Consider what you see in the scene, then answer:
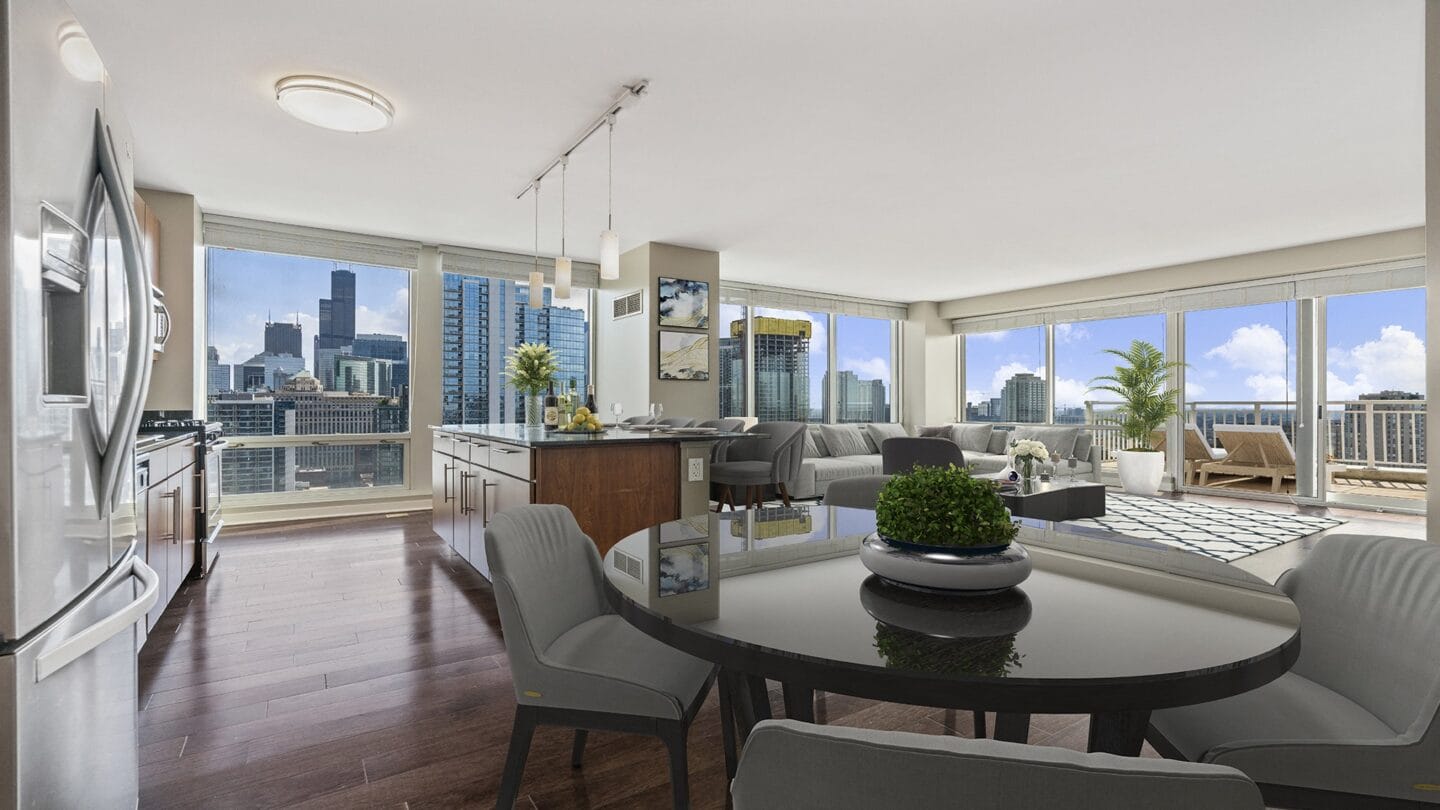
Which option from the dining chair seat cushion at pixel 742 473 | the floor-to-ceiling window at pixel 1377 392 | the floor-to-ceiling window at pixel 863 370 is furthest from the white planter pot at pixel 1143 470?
the dining chair seat cushion at pixel 742 473

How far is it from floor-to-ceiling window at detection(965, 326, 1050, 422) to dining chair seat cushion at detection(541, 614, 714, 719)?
336 inches

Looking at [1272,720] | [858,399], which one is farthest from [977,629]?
[858,399]

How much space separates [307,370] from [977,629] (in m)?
6.45

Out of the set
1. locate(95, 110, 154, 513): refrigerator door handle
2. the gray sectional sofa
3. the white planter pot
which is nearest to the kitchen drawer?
locate(95, 110, 154, 513): refrigerator door handle

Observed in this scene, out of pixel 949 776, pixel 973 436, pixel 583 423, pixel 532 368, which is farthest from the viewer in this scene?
pixel 973 436

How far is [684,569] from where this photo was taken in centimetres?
135

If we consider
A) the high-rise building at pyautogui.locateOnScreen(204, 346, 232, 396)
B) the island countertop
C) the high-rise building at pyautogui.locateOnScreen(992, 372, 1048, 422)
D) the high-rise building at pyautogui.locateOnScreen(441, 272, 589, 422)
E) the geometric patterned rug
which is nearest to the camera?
the island countertop

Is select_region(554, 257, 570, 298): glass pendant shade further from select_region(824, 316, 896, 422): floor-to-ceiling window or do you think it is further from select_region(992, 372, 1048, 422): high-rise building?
select_region(992, 372, 1048, 422): high-rise building

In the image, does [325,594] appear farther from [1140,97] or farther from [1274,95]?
[1274,95]

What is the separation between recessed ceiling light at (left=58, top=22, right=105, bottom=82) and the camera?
1.14 meters

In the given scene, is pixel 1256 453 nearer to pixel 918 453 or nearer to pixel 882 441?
pixel 882 441

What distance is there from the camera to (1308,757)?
104 centimetres

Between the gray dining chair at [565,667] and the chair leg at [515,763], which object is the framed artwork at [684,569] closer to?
the gray dining chair at [565,667]

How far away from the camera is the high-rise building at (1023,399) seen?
8.87 meters
